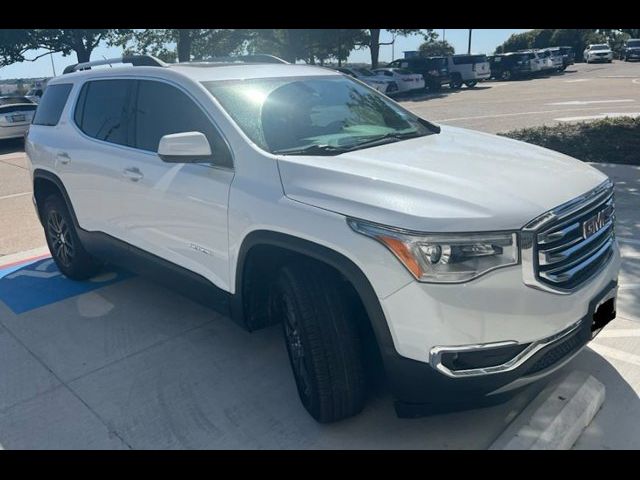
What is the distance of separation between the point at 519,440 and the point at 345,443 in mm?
847

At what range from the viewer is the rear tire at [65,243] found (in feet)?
16.6

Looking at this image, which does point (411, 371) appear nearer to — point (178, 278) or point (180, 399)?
point (180, 399)

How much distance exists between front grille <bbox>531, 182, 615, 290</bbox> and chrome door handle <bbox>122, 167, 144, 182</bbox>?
2.66 m

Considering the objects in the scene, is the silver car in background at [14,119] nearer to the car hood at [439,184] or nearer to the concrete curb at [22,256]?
the concrete curb at [22,256]

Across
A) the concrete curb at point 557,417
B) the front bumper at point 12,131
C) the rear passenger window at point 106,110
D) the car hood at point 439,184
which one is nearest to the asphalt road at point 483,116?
the front bumper at point 12,131

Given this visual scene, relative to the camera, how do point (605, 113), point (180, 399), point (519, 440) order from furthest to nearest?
point (605, 113) < point (180, 399) < point (519, 440)

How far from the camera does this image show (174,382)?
3557mm

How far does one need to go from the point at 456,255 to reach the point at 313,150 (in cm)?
114

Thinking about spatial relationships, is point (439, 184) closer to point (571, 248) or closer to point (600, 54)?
point (571, 248)

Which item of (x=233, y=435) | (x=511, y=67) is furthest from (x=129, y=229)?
(x=511, y=67)

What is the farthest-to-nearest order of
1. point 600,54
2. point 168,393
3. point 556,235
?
point 600,54
point 168,393
point 556,235

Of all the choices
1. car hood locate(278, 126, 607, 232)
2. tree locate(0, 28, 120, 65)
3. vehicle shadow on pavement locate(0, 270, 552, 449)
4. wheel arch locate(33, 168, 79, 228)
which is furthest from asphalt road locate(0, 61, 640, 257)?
tree locate(0, 28, 120, 65)


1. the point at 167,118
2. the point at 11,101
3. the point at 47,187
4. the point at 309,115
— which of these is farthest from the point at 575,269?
the point at 11,101

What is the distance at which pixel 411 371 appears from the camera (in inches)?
99.0
